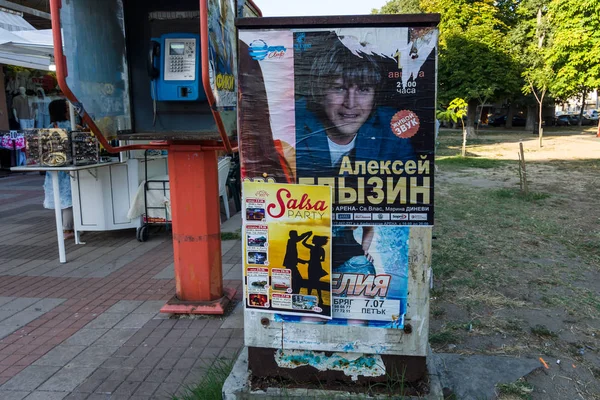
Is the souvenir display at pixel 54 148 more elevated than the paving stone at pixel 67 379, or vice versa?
the souvenir display at pixel 54 148

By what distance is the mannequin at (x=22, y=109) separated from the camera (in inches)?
587

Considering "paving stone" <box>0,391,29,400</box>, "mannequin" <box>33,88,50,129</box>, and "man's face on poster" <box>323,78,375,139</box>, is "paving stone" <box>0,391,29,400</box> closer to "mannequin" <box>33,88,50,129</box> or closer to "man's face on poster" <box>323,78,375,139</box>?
"man's face on poster" <box>323,78,375,139</box>

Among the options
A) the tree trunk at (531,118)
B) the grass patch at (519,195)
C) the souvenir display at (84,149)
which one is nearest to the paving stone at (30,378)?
the souvenir display at (84,149)

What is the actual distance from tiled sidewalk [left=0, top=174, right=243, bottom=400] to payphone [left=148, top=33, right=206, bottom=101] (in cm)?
210

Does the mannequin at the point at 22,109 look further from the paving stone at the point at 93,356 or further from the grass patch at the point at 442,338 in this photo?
the grass patch at the point at 442,338

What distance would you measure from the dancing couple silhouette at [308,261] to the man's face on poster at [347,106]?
607 millimetres

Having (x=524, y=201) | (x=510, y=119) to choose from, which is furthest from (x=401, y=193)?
(x=510, y=119)

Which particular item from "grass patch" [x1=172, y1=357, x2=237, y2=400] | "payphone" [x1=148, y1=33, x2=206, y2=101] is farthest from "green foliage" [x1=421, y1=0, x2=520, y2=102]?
"grass patch" [x1=172, y1=357, x2=237, y2=400]

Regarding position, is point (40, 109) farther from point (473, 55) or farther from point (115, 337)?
point (473, 55)

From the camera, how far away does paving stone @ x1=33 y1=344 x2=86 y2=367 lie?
355 cm

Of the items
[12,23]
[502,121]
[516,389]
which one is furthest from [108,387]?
[502,121]

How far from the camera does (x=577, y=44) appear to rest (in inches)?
758

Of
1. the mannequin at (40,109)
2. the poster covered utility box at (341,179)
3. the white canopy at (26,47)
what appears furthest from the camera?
the mannequin at (40,109)

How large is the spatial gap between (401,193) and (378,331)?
31.1 inches
